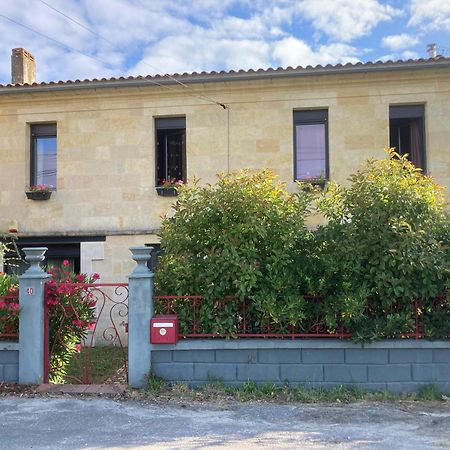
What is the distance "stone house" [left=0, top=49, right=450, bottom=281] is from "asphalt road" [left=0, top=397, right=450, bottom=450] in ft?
17.7

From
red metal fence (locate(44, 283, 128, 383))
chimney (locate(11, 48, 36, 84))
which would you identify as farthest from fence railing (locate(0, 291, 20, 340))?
chimney (locate(11, 48, 36, 84))

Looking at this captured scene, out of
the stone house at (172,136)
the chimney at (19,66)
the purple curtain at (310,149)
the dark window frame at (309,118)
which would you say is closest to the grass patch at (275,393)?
the stone house at (172,136)

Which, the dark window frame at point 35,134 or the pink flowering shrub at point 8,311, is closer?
the pink flowering shrub at point 8,311

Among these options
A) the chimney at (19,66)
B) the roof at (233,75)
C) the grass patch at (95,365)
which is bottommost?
the grass patch at (95,365)

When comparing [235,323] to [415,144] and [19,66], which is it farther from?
[19,66]

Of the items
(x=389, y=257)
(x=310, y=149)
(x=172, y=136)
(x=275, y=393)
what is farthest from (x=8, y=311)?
(x=310, y=149)

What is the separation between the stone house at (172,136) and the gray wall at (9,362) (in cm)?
459

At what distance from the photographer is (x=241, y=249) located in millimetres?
6125

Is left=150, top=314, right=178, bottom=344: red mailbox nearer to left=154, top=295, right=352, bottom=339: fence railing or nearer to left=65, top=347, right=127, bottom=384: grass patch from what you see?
left=154, top=295, right=352, bottom=339: fence railing

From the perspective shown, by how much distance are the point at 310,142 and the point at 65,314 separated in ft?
21.2

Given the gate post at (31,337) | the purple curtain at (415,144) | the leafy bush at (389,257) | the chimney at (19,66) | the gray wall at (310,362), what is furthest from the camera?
the chimney at (19,66)

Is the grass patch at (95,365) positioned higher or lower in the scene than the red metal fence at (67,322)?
lower

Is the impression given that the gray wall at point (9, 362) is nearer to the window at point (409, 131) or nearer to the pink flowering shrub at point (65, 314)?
the pink flowering shrub at point (65, 314)

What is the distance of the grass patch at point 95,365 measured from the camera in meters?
6.70
